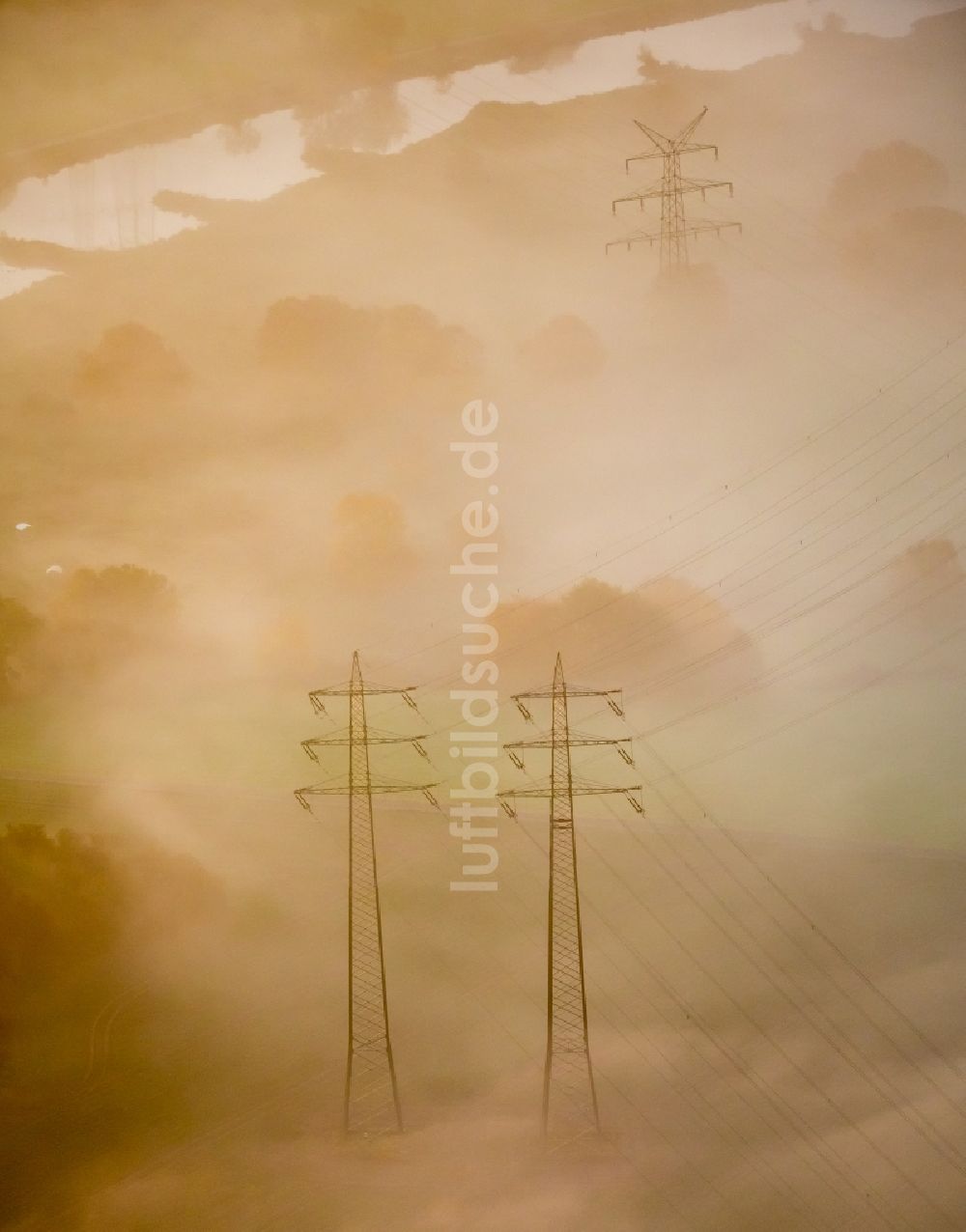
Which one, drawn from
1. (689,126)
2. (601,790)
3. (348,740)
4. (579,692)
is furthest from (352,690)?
(689,126)

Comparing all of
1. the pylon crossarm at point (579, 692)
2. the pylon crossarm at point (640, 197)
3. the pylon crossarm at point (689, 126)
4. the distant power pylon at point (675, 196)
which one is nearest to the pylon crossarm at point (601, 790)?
the pylon crossarm at point (579, 692)

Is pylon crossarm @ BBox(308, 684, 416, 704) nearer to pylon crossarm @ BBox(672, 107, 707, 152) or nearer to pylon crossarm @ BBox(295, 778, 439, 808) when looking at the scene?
pylon crossarm @ BBox(295, 778, 439, 808)

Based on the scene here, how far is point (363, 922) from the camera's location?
500cm

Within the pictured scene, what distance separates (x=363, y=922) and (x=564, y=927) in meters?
0.80

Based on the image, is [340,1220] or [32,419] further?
[32,419]

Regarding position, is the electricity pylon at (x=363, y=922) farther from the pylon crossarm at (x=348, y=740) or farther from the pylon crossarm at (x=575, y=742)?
the pylon crossarm at (x=575, y=742)

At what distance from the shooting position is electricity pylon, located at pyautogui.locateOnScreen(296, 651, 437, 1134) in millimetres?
4836

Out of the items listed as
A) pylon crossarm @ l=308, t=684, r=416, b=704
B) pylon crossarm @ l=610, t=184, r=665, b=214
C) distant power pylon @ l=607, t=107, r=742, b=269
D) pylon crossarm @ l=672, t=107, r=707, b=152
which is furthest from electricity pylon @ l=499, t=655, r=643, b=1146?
pylon crossarm @ l=672, t=107, r=707, b=152

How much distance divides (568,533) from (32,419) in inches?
90.7

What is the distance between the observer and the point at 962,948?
4.96 metres

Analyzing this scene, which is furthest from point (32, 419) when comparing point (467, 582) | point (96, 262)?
point (467, 582)

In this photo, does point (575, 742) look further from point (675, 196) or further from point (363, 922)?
point (675, 196)

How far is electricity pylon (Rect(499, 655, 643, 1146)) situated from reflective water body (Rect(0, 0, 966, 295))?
2.37 meters

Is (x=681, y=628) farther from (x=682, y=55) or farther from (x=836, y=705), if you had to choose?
(x=682, y=55)
